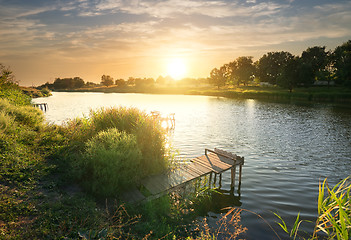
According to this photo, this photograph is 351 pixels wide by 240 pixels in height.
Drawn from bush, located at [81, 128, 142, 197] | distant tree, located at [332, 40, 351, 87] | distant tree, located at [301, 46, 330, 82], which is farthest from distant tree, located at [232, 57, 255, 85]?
bush, located at [81, 128, 142, 197]

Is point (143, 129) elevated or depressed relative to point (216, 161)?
elevated

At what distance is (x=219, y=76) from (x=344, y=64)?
6298 cm

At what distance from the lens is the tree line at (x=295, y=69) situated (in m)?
79.7

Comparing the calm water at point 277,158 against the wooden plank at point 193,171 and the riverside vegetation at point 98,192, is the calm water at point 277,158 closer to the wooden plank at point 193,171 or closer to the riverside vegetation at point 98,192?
the riverside vegetation at point 98,192

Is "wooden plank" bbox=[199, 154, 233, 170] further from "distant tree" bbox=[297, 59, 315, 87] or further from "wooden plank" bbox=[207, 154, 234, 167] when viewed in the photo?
"distant tree" bbox=[297, 59, 315, 87]

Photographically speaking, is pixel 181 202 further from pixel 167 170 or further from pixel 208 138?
pixel 208 138

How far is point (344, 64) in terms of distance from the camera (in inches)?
2977

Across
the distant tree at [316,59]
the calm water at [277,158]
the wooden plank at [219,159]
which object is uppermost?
the distant tree at [316,59]

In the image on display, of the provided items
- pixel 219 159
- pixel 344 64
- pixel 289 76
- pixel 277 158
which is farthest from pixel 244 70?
pixel 219 159

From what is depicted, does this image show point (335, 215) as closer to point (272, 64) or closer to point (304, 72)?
point (304, 72)

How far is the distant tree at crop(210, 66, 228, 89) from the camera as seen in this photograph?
416ft

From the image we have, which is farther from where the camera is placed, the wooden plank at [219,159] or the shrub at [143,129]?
the wooden plank at [219,159]

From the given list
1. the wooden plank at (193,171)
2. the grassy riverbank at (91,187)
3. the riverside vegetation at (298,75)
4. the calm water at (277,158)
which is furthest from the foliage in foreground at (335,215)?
the riverside vegetation at (298,75)

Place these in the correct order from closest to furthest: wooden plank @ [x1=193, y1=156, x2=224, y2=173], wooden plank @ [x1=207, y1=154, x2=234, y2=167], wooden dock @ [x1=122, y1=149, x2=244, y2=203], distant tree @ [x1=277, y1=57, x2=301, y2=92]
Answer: wooden dock @ [x1=122, y1=149, x2=244, y2=203]
wooden plank @ [x1=193, y1=156, x2=224, y2=173]
wooden plank @ [x1=207, y1=154, x2=234, y2=167]
distant tree @ [x1=277, y1=57, x2=301, y2=92]
